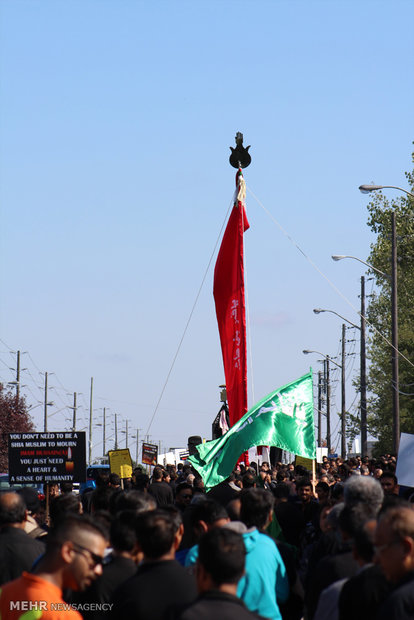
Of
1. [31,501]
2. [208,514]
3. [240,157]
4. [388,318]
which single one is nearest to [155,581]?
[208,514]

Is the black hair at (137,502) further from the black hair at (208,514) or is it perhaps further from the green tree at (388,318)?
the green tree at (388,318)

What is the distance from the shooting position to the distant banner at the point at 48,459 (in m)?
19.7

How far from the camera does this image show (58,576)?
4.51m

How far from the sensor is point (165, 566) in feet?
16.5

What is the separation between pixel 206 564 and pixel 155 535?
0.63 m

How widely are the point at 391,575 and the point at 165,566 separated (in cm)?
118

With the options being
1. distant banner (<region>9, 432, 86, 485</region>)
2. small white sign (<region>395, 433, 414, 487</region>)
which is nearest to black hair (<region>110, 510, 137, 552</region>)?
small white sign (<region>395, 433, 414, 487</region>)

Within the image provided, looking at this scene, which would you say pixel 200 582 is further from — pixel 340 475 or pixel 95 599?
pixel 340 475

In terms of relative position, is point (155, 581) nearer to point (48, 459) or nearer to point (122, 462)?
point (48, 459)

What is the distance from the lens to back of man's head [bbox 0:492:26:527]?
6672 mm

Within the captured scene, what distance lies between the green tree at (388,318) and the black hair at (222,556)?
126ft

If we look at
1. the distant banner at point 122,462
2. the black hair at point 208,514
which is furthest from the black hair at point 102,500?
the distant banner at point 122,462

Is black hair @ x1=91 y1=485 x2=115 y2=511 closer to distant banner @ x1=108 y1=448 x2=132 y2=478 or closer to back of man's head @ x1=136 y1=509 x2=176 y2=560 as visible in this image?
back of man's head @ x1=136 y1=509 x2=176 y2=560

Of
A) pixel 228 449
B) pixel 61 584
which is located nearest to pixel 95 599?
pixel 61 584
